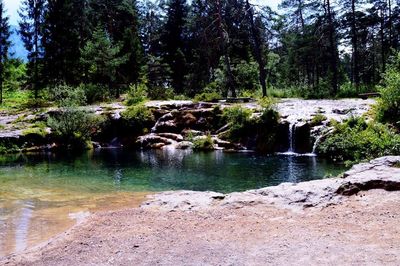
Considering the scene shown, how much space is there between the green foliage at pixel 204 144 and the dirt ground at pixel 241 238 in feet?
58.2

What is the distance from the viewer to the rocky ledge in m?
10.1

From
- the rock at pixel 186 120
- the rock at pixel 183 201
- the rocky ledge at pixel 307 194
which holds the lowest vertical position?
the rock at pixel 183 201

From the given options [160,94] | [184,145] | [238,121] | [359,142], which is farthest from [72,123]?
[359,142]

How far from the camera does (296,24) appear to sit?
193ft

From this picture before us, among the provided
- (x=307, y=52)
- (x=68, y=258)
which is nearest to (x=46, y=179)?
(x=68, y=258)

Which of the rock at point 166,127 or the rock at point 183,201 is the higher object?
the rock at point 166,127

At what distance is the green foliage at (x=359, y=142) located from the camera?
15.9 meters

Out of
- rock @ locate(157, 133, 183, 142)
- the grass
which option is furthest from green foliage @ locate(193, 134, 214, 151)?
the grass

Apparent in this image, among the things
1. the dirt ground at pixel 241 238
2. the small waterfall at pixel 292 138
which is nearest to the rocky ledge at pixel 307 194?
the dirt ground at pixel 241 238

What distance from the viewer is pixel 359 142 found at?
60.6 feet

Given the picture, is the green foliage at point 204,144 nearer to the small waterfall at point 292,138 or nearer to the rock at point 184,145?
the rock at point 184,145

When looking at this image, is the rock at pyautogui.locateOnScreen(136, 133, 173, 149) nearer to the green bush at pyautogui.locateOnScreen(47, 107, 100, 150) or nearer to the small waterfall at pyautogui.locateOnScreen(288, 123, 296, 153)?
the green bush at pyautogui.locateOnScreen(47, 107, 100, 150)

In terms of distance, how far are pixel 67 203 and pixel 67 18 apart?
120 feet

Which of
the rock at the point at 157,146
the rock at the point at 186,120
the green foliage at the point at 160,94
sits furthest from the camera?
Answer: the green foliage at the point at 160,94
